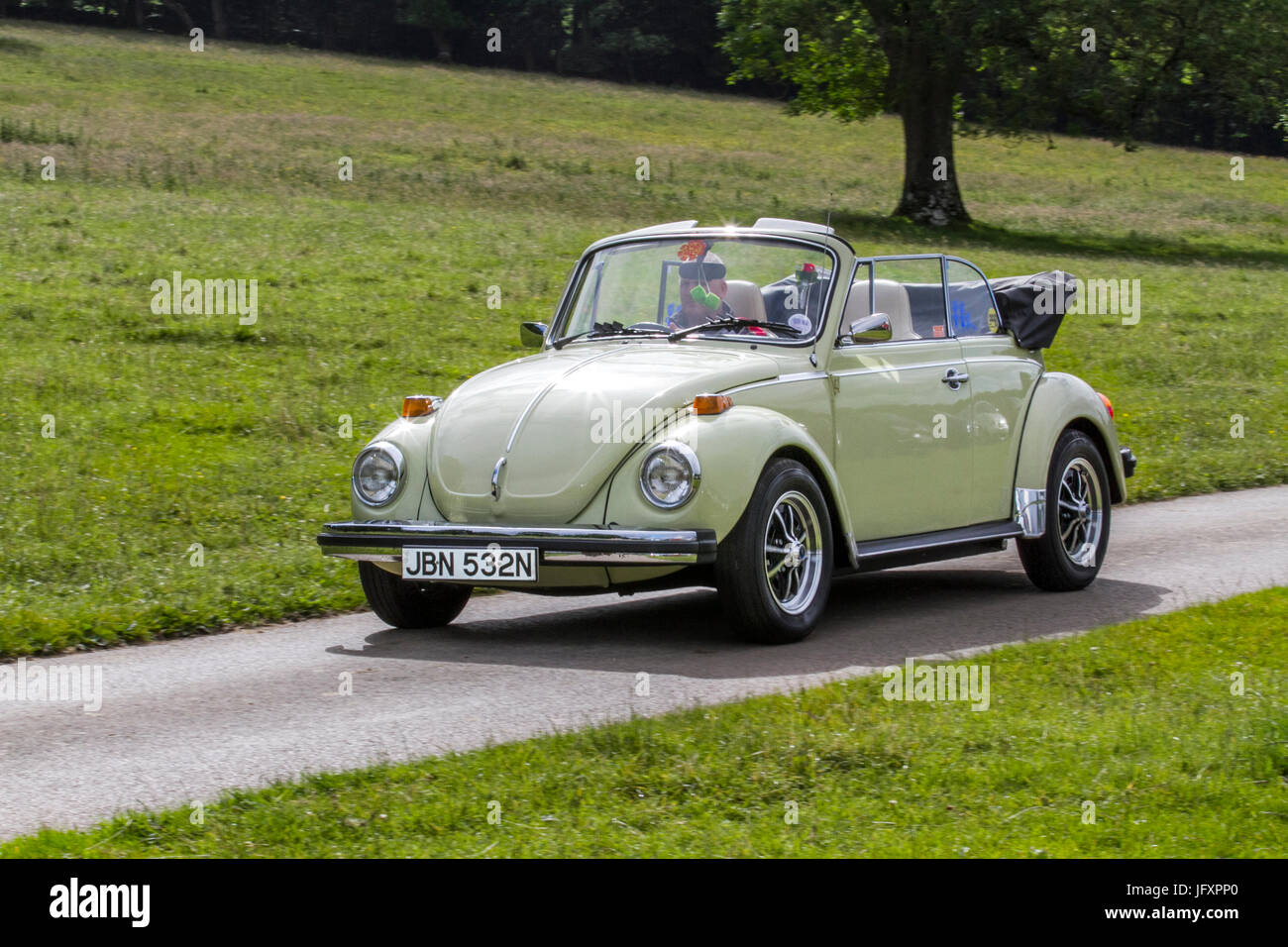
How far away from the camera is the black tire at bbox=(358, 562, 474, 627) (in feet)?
27.3

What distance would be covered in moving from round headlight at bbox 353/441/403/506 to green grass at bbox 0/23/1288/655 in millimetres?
1217

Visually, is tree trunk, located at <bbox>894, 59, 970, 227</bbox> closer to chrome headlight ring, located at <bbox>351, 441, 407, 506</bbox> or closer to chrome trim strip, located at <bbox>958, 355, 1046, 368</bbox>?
chrome trim strip, located at <bbox>958, 355, 1046, 368</bbox>

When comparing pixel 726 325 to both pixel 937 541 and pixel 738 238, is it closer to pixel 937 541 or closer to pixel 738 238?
pixel 738 238

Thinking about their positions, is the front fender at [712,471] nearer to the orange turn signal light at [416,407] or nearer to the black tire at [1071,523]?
the orange turn signal light at [416,407]

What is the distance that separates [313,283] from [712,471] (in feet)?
46.8

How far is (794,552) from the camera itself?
7902 millimetres

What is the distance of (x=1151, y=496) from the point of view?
1375 centimetres

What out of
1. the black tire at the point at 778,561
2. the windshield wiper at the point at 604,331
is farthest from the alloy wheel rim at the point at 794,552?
the windshield wiper at the point at 604,331

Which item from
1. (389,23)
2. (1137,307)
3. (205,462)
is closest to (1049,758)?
(205,462)

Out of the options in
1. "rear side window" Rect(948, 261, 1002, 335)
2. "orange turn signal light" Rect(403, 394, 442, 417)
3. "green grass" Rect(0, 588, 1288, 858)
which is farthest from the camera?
"rear side window" Rect(948, 261, 1002, 335)

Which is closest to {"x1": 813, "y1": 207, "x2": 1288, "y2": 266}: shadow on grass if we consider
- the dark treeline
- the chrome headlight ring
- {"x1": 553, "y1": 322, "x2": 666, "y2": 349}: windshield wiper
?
{"x1": 553, "y1": 322, "x2": 666, "y2": 349}: windshield wiper

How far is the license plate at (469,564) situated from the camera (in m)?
7.43

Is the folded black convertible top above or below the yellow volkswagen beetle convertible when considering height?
above
